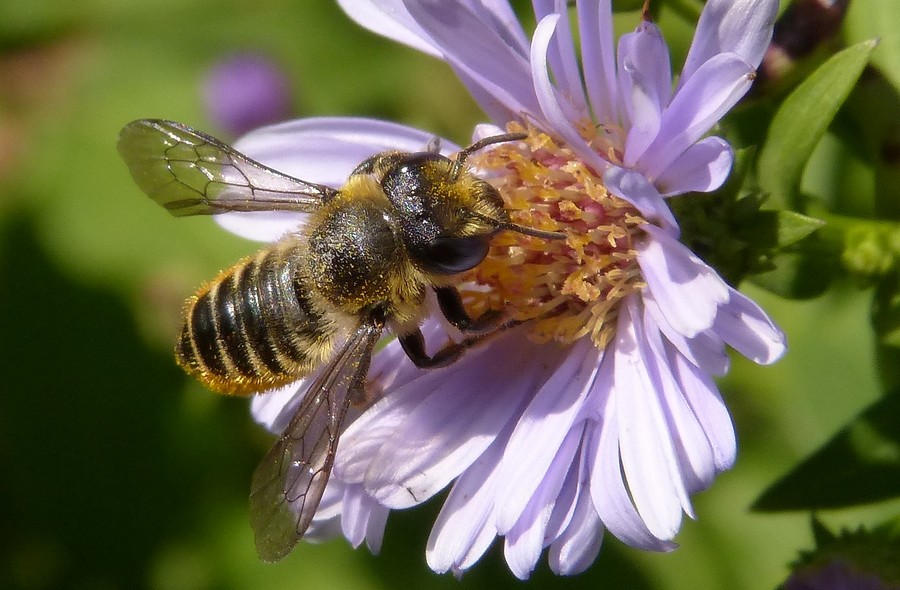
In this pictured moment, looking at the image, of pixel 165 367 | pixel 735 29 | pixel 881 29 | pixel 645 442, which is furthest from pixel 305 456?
pixel 165 367

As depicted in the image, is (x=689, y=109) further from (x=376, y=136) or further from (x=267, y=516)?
(x=267, y=516)

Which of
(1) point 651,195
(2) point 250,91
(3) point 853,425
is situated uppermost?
(1) point 651,195

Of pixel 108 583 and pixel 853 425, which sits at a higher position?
pixel 853 425

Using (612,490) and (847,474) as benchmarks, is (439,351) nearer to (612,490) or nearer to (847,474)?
(612,490)

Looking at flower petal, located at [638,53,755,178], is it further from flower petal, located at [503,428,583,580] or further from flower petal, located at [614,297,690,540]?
flower petal, located at [503,428,583,580]

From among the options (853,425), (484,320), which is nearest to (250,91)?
(484,320)

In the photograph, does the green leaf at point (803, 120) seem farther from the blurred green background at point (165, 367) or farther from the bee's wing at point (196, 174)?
the blurred green background at point (165, 367)
